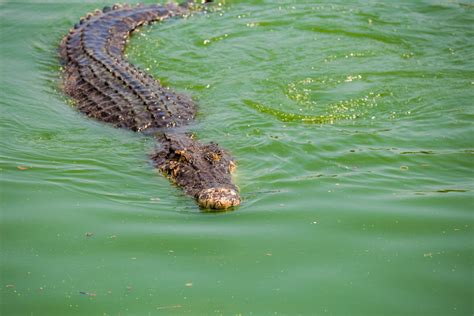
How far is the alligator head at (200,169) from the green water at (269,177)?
0.52 feet

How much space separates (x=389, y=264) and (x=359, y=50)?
242 inches

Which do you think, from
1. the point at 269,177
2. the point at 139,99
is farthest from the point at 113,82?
the point at 269,177

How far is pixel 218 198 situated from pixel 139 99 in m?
3.31

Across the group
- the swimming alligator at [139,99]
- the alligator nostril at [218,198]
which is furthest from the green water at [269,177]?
the swimming alligator at [139,99]

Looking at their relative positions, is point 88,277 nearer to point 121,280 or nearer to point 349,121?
point 121,280

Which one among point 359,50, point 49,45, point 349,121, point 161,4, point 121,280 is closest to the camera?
point 121,280

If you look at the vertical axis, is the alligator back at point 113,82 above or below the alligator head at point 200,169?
above

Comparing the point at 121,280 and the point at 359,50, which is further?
the point at 359,50

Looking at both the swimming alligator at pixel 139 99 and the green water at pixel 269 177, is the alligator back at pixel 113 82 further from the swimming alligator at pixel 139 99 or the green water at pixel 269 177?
the green water at pixel 269 177

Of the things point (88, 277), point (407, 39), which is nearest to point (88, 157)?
point (88, 277)

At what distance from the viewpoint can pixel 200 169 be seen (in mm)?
7344

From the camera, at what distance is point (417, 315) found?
5.04 m

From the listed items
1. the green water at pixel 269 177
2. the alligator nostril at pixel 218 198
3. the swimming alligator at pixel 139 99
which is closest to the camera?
the green water at pixel 269 177

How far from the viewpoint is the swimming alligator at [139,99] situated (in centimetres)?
727
